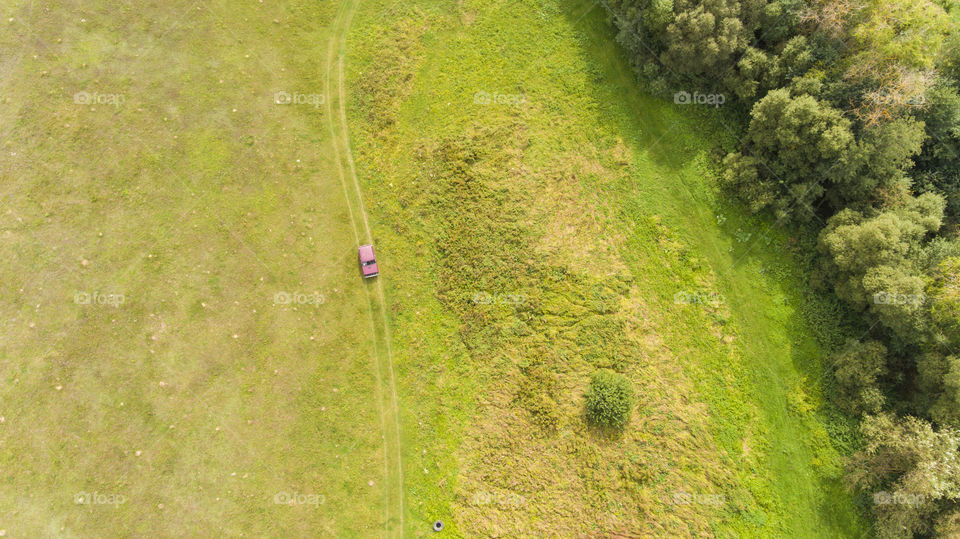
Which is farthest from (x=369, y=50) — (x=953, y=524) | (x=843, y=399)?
(x=953, y=524)

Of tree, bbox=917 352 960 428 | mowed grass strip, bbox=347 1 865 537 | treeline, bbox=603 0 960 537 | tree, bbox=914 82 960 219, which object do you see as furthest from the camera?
mowed grass strip, bbox=347 1 865 537

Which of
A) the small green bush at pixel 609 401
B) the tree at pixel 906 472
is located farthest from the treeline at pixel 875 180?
the small green bush at pixel 609 401

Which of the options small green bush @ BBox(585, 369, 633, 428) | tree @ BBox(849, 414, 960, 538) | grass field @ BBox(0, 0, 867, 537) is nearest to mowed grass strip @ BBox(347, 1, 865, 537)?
grass field @ BBox(0, 0, 867, 537)

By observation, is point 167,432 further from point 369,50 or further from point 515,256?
point 369,50

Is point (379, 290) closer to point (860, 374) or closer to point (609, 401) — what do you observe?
point (609, 401)

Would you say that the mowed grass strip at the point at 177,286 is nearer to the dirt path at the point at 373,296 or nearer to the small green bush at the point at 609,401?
the dirt path at the point at 373,296

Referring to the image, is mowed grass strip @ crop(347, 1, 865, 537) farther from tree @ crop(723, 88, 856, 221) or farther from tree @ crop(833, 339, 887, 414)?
tree @ crop(723, 88, 856, 221)
